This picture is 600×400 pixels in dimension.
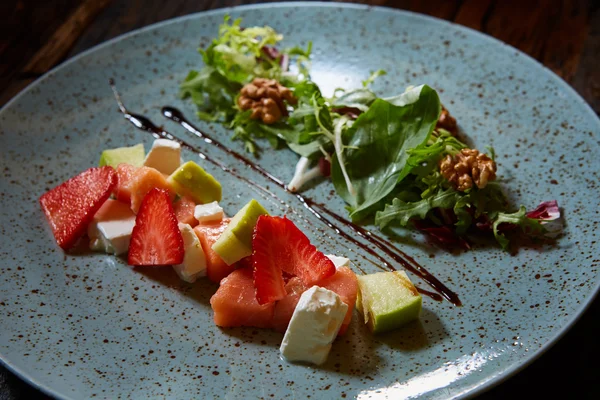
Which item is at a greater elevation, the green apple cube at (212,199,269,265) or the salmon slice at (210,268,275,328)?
the green apple cube at (212,199,269,265)

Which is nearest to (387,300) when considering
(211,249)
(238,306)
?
(238,306)

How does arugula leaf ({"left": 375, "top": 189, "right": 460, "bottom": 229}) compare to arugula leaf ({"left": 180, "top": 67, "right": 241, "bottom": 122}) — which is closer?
arugula leaf ({"left": 375, "top": 189, "right": 460, "bottom": 229})

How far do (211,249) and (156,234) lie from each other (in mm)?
209

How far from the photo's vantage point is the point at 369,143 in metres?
2.63

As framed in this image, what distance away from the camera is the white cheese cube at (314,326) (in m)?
1.91

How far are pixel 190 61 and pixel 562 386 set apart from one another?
88.2 inches

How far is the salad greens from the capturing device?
2396mm

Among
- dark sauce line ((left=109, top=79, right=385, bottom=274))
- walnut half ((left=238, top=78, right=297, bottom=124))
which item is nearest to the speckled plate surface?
dark sauce line ((left=109, top=79, right=385, bottom=274))

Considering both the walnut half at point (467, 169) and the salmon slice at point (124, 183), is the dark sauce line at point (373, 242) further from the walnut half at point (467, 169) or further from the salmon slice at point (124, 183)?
the salmon slice at point (124, 183)

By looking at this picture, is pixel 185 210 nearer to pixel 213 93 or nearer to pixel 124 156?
pixel 124 156

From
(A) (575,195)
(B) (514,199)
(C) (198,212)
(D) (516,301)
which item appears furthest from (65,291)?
(A) (575,195)

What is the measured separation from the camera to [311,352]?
6.37ft

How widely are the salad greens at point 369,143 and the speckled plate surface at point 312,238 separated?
0.26 feet

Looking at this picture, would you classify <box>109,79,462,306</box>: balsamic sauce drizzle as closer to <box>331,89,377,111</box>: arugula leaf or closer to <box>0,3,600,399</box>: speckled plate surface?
<box>0,3,600,399</box>: speckled plate surface
